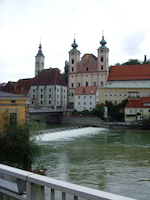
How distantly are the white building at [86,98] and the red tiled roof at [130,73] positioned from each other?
1129cm

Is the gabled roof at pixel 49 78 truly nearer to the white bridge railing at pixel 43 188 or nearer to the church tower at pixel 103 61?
the church tower at pixel 103 61

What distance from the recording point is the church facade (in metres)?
65.0

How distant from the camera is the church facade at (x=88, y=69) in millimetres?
65000

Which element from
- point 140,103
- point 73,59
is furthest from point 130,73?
point 140,103

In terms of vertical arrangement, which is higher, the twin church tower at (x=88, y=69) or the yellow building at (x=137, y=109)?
the twin church tower at (x=88, y=69)

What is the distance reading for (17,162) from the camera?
12.9m

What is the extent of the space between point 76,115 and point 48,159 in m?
35.0

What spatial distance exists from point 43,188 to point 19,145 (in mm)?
10700

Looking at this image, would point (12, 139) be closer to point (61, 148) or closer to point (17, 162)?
point (17, 162)

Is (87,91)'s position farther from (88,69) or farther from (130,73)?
(130,73)

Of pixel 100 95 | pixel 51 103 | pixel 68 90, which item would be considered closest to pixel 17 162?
pixel 100 95

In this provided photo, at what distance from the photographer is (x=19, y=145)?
1298 cm

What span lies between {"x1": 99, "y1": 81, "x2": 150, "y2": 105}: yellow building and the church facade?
31.1 feet

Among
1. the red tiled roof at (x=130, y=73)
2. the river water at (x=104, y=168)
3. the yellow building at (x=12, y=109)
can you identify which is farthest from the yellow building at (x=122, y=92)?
the yellow building at (x=12, y=109)
